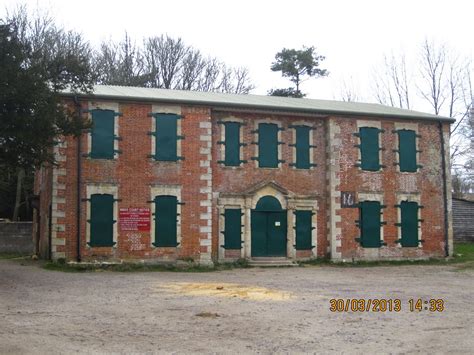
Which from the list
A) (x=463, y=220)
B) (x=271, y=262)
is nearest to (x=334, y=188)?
(x=271, y=262)

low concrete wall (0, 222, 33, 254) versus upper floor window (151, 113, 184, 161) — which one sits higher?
upper floor window (151, 113, 184, 161)

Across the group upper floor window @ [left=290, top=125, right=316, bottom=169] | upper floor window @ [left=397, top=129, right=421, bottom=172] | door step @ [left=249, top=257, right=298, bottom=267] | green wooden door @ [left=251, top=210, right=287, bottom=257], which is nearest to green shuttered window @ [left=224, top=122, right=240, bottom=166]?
green wooden door @ [left=251, top=210, right=287, bottom=257]

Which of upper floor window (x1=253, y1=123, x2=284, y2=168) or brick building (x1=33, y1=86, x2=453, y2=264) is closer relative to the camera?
brick building (x1=33, y1=86, x2=453, y2=264)

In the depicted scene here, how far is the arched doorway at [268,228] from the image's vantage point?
21750 millimetres

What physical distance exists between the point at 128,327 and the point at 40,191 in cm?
1649

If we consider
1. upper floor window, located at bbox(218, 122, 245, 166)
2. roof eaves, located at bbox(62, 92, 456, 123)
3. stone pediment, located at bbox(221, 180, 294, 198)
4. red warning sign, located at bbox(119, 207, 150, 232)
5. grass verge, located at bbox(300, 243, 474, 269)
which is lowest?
grass verge, located at bbox(300, 243, 474, 269)

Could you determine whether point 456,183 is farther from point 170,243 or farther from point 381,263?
point 170,243

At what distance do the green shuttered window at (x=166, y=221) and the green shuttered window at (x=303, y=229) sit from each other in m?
4.81

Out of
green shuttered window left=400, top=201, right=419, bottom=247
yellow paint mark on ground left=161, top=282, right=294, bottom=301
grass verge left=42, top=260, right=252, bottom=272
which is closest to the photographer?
yellow paint mark on ground left=161, top=282, right=294, bottom=301

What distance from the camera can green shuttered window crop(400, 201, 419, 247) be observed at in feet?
76.5

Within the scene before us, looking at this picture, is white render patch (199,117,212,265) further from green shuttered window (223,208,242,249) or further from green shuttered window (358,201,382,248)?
green shuttered window (358,201,382,248)

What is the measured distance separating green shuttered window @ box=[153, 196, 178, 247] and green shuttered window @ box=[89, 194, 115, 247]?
1554 mm

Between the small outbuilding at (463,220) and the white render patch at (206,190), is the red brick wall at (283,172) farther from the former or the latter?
the small outbuilding at (463,220)

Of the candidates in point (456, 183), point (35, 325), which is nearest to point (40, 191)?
point (35, 325)
